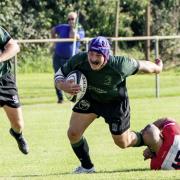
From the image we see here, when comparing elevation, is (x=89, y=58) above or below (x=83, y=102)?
above

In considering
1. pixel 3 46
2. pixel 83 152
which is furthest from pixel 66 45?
pixel 83 152

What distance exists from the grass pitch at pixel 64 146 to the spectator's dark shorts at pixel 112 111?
0.52 m

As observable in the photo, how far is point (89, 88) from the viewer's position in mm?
8758

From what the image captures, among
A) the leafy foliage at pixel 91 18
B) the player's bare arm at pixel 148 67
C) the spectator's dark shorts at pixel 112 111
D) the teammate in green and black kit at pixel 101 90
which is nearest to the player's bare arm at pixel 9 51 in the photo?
the teammate in green and black kit at pixel 101 90

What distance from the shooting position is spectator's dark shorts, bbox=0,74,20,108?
1020 cm

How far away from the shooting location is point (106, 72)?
8.65m

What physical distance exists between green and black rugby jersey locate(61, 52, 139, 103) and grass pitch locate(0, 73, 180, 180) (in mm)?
942

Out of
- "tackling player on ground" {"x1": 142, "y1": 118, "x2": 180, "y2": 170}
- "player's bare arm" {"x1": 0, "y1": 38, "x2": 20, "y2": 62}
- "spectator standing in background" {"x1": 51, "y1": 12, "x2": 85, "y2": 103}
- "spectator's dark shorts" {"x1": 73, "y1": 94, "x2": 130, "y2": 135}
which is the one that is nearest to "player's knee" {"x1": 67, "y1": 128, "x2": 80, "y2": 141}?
"spectator's dark shorts" {"x1": 73, "y1": 94, "x2": 130, "y2": 135}

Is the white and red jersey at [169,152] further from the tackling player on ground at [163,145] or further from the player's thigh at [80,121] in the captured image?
the player's thigh at [80,121]

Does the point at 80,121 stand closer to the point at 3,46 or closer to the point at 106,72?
the point at 106,72

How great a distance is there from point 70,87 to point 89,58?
0.38m

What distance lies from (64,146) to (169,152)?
9.39 ft

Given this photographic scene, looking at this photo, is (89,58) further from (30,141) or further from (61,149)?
(30,141)

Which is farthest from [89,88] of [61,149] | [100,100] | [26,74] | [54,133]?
[26,74]
